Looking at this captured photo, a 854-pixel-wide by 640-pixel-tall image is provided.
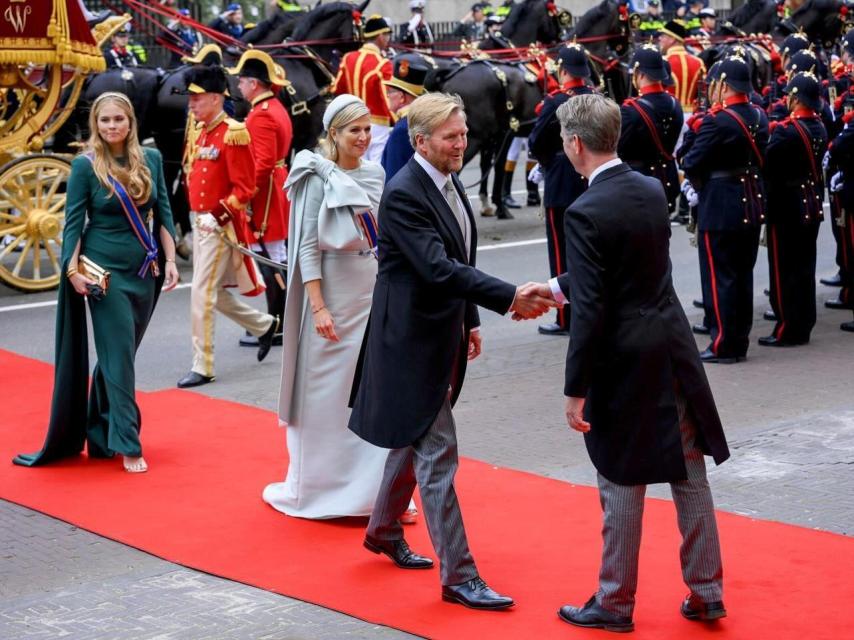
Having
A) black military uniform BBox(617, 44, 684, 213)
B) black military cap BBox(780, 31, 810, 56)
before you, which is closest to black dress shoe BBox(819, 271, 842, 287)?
black military cap BBox(780, 31, 810, 56)

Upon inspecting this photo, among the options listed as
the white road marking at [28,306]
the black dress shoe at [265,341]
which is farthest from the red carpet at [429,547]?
the white road marking at [28,306]

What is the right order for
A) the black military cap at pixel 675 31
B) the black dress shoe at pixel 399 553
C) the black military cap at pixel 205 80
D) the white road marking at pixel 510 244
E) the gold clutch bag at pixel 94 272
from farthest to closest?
the black military cap at pixel 675 31
the white road marking at pixel 510 244
the black military cap at pixel 205 80
the gold clutch bag at pixel 94 272
the black dress shoe at pixel 399 553

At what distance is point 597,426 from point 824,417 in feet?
11.8

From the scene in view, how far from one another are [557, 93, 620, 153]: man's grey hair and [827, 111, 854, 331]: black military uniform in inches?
235

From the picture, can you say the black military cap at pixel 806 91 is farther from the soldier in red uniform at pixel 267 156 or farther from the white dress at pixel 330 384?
the white dress at pixel 330 384

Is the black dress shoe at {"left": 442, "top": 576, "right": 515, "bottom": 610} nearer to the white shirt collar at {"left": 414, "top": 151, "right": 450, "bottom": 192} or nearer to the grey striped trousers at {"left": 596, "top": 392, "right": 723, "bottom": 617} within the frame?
Result: the grey striped trousers at {"left": 596, "top": 392, "right": 723, "bottom": 617}

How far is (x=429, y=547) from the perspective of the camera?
6102mm

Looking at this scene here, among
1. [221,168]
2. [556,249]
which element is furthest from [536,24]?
[221,168]

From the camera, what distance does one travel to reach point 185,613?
5379 millimetres

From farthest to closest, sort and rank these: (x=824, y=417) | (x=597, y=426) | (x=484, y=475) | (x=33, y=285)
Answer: (x=33, y=285), (x=824, y=417), (x=484, y=475), (x=597, y=426)

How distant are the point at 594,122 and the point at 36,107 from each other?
8618 mm

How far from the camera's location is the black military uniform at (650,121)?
1054 centimetres

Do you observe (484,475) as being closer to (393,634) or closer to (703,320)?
(393,634)

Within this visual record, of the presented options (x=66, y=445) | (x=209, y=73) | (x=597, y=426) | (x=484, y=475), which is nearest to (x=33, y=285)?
(x=209, y=73)
